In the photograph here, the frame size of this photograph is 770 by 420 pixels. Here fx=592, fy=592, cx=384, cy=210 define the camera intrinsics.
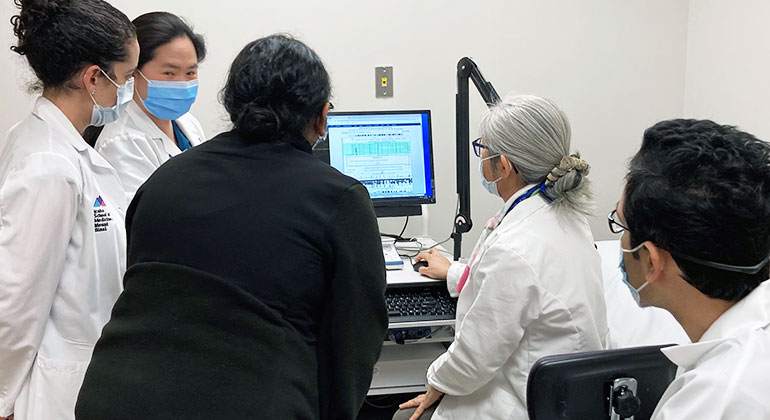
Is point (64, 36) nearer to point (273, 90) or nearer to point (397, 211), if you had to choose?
point (273, 90)

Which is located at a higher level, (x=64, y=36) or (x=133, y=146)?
(x=64, y=36)

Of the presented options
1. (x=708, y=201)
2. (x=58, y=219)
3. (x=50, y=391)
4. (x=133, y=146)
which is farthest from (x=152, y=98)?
(x=708, y=201)

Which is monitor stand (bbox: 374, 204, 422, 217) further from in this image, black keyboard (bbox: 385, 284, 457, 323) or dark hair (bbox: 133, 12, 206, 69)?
dark hair (bbox: 133, 12, 206, 69)

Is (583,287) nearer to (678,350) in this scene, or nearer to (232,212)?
(678,350)

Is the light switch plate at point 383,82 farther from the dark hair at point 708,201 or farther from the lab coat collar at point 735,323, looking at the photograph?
the lab coat collar at point 735,323

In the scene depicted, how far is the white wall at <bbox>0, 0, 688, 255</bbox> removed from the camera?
2432mm

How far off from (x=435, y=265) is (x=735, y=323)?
1.19m

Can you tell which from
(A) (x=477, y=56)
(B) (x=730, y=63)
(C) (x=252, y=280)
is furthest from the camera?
(A) (x=477, y=56)

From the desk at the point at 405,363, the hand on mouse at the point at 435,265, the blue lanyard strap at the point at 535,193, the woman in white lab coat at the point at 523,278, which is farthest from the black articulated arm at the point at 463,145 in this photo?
the blue lanyard strap at the point at 535,193

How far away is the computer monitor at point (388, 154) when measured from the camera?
228 centimetres

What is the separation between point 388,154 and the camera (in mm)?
2303

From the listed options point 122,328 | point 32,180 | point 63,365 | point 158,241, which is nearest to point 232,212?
point 158,241

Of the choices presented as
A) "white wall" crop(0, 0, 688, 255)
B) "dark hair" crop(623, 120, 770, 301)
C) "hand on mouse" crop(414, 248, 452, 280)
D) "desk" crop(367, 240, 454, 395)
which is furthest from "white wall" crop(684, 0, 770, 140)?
"dark hair" crop(623, 120, 770, 301)

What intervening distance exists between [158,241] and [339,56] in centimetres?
→ 169
